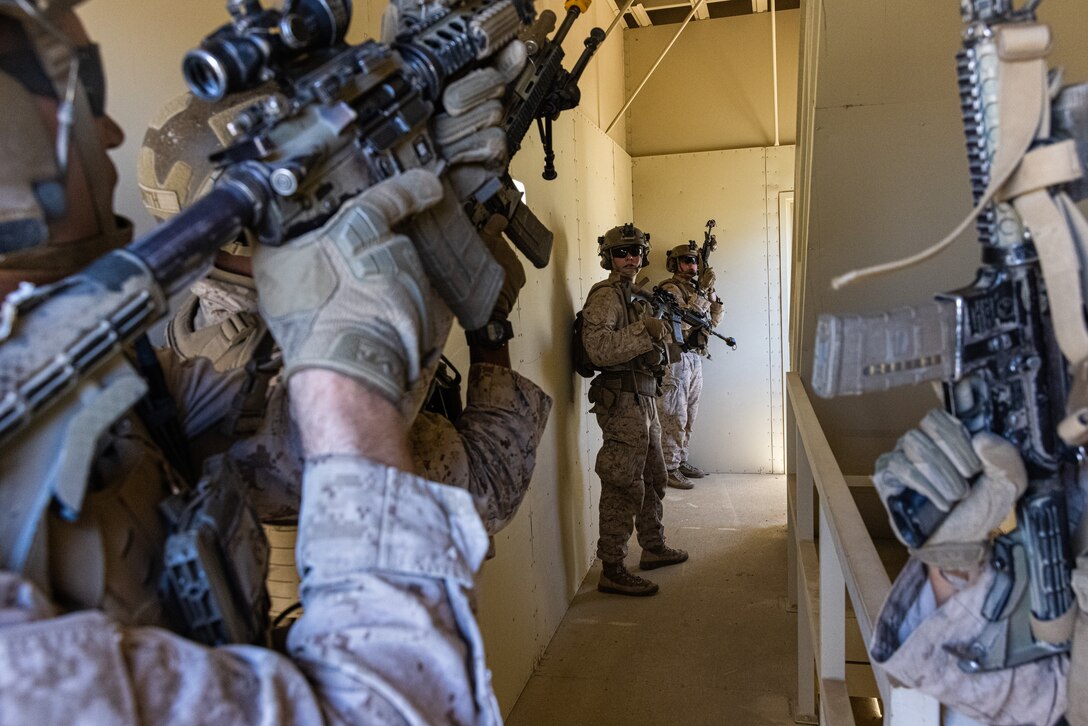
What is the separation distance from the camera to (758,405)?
5152mm

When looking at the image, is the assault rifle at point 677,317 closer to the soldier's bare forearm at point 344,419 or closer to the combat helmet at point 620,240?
the combat helmet at point 620,240

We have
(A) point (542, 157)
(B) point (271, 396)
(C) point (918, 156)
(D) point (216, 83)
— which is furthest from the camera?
(A) point (542, 157)

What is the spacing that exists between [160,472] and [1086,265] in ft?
3.16

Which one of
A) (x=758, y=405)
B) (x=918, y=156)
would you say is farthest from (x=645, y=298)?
(x=758, y=405)

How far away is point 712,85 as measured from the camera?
5.01 metres

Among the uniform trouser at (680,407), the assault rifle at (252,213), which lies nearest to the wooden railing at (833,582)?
the assault rifle at (252,213)

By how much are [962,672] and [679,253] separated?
3.98m

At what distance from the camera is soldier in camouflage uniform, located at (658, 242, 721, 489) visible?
15.2ft

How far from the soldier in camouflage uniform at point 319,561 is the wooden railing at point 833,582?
53 centimetres

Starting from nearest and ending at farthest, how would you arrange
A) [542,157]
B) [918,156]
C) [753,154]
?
[918,156] → [542,157] → [753,154]

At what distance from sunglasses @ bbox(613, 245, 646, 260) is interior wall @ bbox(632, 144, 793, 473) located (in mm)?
1631

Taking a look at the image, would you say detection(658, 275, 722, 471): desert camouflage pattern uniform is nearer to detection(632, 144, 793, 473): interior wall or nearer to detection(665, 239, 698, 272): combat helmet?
detection(665, 239, 698, 272): combat helmet

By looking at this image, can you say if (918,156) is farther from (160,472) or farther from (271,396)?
(160,472)

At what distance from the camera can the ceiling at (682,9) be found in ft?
15.5
